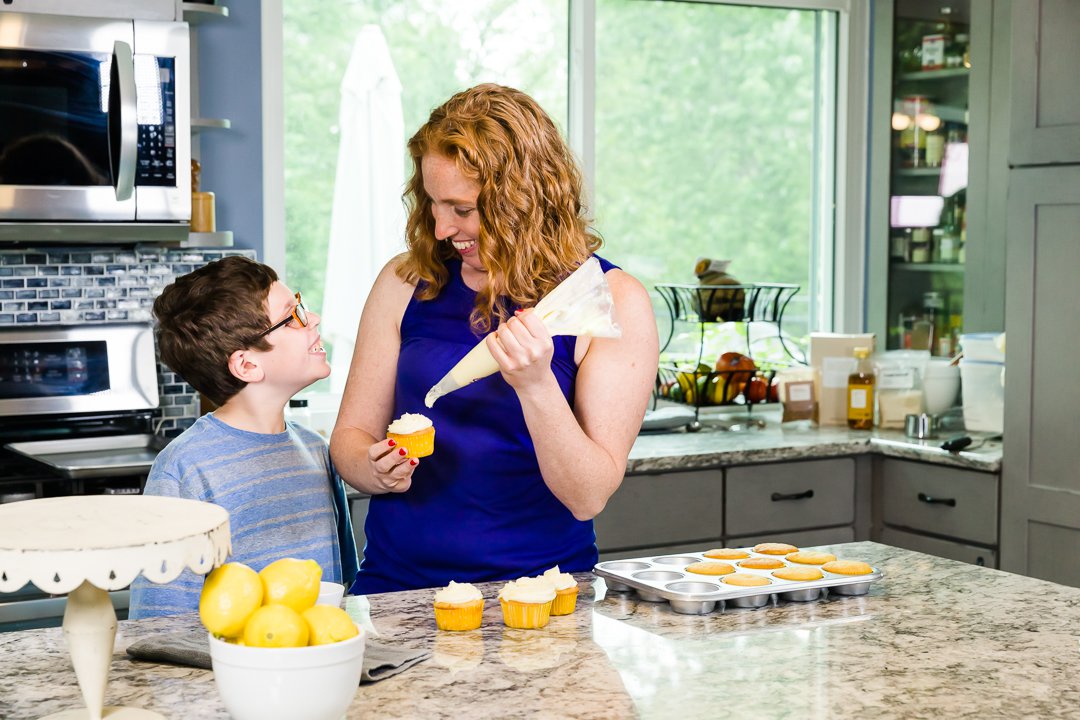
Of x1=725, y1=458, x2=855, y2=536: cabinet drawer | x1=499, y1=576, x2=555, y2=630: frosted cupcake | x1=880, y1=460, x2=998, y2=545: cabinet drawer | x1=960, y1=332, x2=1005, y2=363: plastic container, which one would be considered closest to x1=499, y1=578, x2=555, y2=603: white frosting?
x1=499, y1=576, x2=555, y2=630: frosted cupcake

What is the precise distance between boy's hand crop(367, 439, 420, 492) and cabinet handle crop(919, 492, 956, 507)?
2163mm

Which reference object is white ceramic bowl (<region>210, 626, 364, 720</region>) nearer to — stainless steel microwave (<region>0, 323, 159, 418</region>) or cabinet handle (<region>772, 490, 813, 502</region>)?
stainless steel microwave (<region>0, 323, 159, 418</region>)

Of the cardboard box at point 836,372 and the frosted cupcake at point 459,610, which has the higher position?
the cardboard box at point 836,372

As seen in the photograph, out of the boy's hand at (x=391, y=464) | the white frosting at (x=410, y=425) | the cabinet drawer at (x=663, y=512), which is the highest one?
the white frosting at (x=410, y=425)

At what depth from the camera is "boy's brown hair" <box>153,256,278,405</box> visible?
1948 millimetres

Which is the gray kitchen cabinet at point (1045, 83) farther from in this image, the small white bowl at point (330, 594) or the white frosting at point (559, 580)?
the small white bowl at point (330, 594)

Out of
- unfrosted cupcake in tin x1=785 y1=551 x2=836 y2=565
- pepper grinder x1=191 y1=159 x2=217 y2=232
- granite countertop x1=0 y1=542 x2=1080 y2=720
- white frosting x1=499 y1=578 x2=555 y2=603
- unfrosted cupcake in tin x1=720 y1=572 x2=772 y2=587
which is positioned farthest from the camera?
pepper grinder x1=191 y1=159 x2=217 y2=232

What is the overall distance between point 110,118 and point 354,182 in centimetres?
91

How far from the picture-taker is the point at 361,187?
12.1 ft

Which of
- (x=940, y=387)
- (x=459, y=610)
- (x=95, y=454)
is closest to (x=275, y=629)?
(x=459, y=610)

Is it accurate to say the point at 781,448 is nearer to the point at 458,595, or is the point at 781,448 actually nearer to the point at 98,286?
the point at 98,286

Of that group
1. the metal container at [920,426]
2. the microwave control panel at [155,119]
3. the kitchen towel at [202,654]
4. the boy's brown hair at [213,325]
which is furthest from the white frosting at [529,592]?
the metal container at [920,426]

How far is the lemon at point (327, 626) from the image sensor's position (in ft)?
3.84

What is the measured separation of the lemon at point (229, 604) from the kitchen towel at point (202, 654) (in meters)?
0.24
